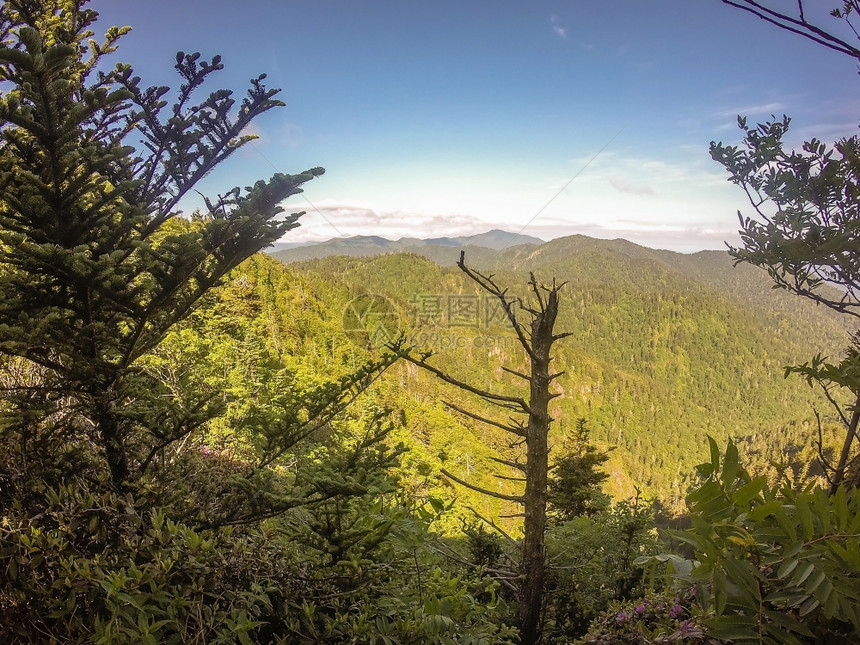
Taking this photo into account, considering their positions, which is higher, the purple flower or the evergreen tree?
the evergreen tree

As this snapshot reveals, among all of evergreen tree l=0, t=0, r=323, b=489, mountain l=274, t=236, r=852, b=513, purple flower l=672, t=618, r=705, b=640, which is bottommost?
mountain l=274, t=236, r=852, b=513

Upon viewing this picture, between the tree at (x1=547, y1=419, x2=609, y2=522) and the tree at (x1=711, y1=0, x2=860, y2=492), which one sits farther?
the tree at (x1=547, y1=419, x2=609, y2=522)

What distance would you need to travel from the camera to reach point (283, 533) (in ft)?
6.84

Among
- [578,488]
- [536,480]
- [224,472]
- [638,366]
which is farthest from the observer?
[638,366]

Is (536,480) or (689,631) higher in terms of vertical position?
(689,631)

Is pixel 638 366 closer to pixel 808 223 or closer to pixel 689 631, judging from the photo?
pixel 808 223

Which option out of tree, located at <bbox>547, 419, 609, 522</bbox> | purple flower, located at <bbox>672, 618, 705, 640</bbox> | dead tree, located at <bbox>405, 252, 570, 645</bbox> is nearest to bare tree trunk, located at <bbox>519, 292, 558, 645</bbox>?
dead tree, located at <bbox>405, 252, 570, 645</bbox>

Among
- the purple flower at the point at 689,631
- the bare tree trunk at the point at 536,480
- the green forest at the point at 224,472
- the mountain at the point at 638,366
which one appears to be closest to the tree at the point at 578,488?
the bare tree trunk at the point at 536,480

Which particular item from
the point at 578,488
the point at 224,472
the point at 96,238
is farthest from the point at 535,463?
the point at 578,488

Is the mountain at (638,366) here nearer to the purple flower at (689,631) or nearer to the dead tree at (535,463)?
the dead tree at (535,463)

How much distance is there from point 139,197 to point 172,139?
0.43 meters

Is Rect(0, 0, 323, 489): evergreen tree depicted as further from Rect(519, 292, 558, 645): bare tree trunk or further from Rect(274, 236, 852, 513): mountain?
Rect(274, 236, 852, 513): mountain

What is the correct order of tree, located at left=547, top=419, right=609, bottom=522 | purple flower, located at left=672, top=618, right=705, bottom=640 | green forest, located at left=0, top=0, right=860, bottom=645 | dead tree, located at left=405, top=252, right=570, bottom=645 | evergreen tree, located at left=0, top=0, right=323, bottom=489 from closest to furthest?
green forest, located at left=0, top=0, right=860, bottom=645 → purple flower, located at left=672, top=618, right=705, bottom=640 → evergreen tree, located at left=0, top=0, right=323, bottom=489 → dead tree, located at left=405, top=252, right=570, bottom=645 → tree, located at left=547, top=419, right=609, bottom=522

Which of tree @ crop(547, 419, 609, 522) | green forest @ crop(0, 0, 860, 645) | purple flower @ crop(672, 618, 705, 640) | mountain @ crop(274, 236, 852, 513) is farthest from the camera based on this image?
mountain @ crop(274, 236, 852, 513)
